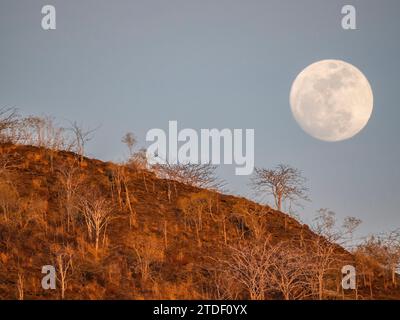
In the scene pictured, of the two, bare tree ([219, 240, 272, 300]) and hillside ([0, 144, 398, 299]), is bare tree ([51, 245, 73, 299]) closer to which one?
hillside ([0, 144, 398, 299])

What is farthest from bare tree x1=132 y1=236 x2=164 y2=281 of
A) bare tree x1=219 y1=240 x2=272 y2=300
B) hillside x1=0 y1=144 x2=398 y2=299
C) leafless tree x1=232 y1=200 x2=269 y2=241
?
leafless tree x1=232 y1=200 x2=269 y2=241

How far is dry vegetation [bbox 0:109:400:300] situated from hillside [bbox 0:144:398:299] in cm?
6

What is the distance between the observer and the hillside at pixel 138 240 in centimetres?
2477

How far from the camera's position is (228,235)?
32.1m

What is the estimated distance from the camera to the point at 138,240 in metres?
28.9

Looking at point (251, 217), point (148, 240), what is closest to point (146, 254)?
point (148, 240)

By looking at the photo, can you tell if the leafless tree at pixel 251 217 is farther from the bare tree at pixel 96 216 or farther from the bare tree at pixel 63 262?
the bare tree at pixel 63 262

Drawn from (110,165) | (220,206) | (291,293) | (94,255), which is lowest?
(291,293)

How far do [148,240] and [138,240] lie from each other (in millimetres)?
492

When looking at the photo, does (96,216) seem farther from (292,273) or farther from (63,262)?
(292,273)

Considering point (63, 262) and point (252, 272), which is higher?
point (63, 262)
